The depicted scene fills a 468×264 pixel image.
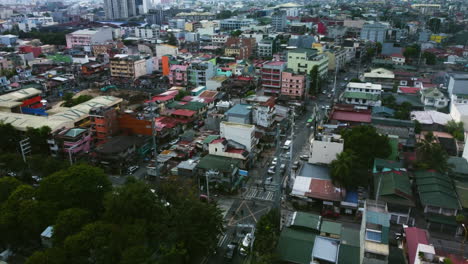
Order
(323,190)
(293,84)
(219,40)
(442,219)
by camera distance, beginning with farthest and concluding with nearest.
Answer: (219,40) → (293,84) → (323,190) → (442,219)

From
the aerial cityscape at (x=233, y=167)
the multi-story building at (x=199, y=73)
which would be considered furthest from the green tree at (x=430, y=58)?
the multi-story building at (x=199, y=73)

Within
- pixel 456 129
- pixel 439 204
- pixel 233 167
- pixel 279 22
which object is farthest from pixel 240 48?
pixel 439 204

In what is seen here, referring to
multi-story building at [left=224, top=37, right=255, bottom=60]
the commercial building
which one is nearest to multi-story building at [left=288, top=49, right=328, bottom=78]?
the commercial building

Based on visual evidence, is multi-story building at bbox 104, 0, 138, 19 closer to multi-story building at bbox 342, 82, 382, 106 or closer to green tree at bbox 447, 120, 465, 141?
multi-story building at bbox 342, 82, 382, 106

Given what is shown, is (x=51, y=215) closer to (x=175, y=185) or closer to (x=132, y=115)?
(x=175, y=185)

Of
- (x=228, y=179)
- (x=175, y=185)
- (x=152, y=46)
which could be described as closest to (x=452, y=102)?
(x=228, y=179)

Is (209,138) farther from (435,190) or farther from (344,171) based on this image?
(435,190)

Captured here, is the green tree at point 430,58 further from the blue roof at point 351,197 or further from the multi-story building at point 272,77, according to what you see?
the blue roof at point 351,197

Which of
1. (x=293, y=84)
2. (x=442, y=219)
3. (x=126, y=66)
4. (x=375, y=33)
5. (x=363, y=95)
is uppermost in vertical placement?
(x=375, y=33)
